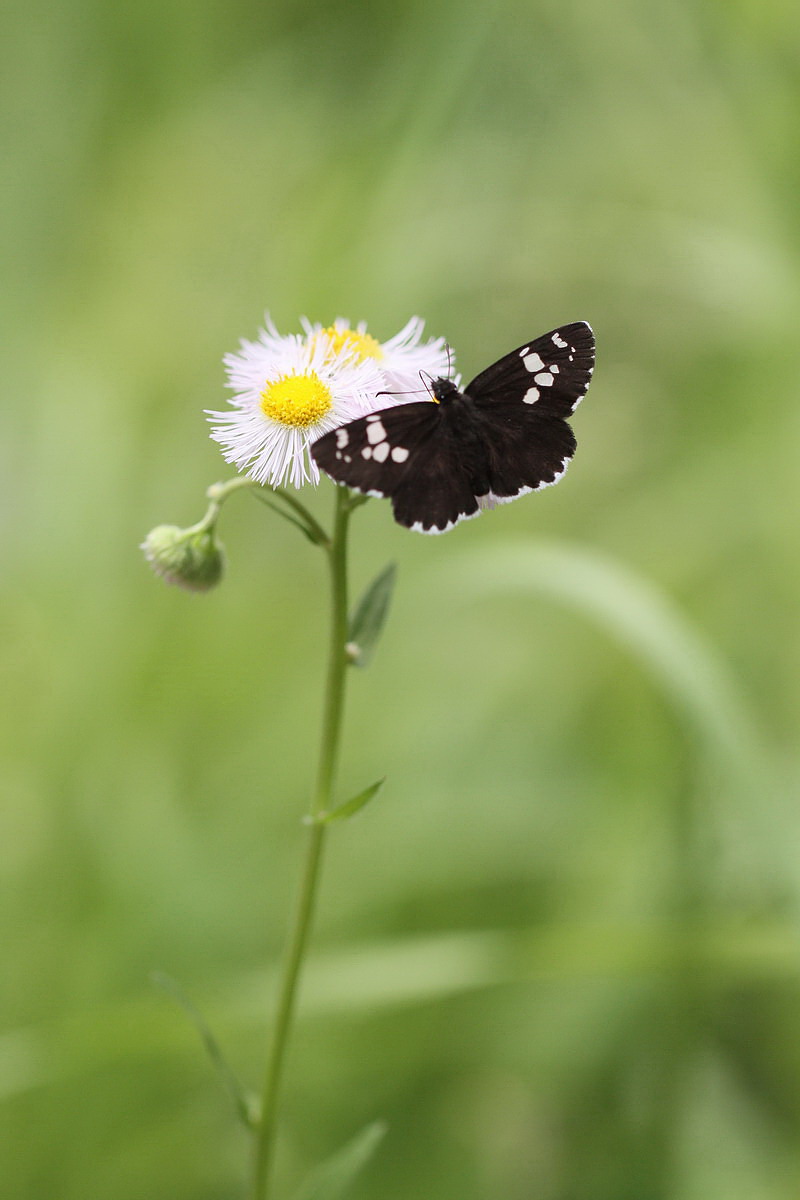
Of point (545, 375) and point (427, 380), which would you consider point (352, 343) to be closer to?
point (427, 380)

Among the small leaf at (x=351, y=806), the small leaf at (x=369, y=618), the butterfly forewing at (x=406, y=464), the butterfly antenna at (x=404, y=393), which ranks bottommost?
the small leaf at (x=351, y=806)

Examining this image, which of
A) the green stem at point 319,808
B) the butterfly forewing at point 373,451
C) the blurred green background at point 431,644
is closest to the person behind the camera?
the butterfly forewing at point 373,451

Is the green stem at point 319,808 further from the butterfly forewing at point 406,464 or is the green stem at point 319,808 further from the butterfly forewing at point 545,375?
the butterfly forewing at point 545,375

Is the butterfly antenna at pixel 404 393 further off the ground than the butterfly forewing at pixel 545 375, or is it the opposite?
the butterfly antenna at pixel 404 393

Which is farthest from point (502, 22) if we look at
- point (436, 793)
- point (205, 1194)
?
point (205, 1194)

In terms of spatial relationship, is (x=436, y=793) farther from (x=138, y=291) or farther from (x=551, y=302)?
(x=138, y=291)

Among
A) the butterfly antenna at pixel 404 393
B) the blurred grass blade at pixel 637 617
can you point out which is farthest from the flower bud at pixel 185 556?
the blurred grass blade at pixel 637 617
